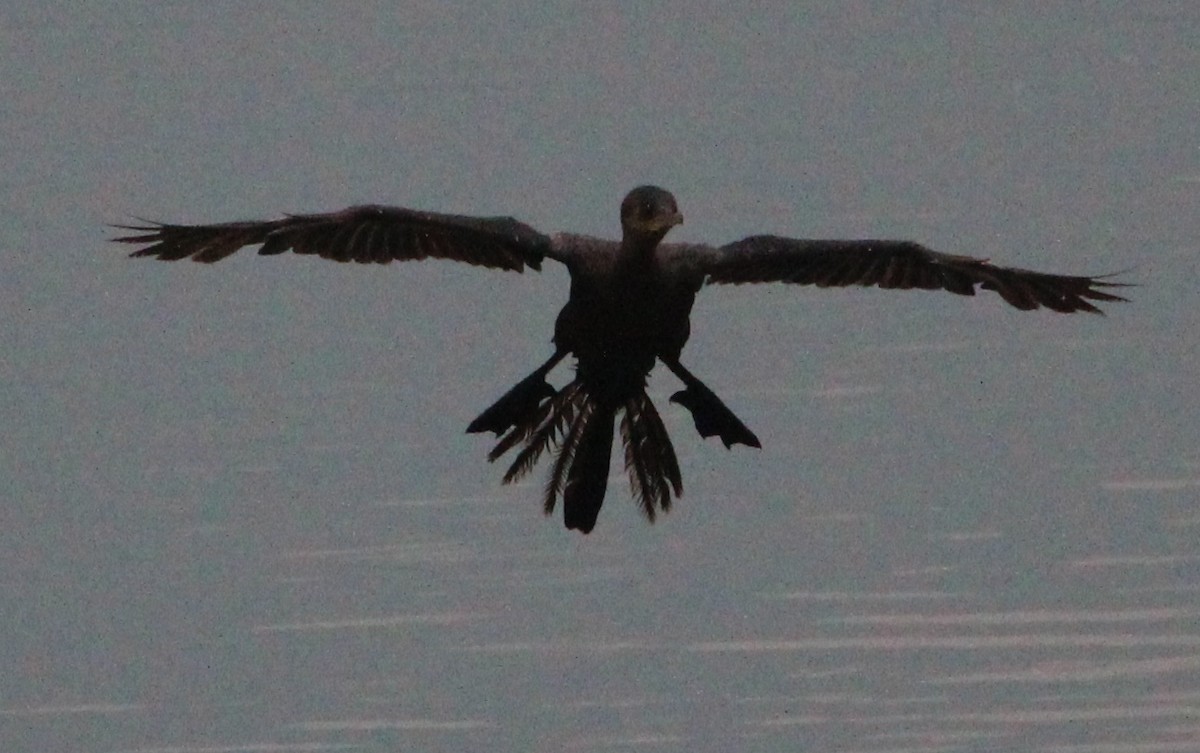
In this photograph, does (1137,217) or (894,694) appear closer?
(894,694)

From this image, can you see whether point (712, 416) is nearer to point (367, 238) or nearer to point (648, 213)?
point (648, 213)

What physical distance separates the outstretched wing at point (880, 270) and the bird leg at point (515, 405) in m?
0.64

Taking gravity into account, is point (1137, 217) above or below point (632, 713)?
above

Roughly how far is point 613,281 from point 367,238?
911 mm

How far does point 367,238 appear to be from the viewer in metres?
15.4

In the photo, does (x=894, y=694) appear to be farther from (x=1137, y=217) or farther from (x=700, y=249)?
(x=1137, y=217)

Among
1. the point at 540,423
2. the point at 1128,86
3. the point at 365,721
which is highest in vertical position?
the point at 1128,86

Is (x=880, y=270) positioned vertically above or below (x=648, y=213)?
below

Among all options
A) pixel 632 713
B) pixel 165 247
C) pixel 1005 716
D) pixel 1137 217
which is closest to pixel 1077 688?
pixel 1005 716

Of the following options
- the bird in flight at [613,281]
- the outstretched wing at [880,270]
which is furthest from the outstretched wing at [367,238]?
the outstretched wing at [880,270]

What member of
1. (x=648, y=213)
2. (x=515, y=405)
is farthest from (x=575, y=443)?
(x=648, y=213)

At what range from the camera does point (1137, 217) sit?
2409 centimetres

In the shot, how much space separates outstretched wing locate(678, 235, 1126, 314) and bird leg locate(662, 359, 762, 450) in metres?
0.36

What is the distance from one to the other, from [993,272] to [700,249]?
1.02 meters
